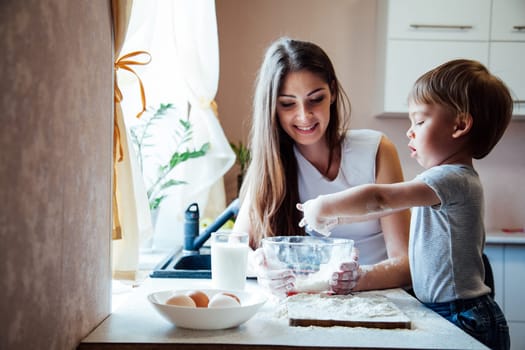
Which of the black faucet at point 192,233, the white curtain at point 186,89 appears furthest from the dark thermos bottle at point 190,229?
→ the white curtain at point 186,89

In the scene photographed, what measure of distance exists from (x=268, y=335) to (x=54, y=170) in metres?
0.44

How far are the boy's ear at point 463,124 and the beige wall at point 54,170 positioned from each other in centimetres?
78

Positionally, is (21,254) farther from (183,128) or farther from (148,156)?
(183,128)

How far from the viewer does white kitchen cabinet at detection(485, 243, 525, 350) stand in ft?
10.1

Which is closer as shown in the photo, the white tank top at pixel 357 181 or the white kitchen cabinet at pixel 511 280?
the white tank top at pixel 357 181

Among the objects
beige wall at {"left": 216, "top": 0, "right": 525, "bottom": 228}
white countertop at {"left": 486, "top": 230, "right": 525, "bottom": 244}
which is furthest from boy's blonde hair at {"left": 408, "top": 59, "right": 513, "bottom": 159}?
beige wall at {"left": 216, "top": 0, "right": 525, "bottom": 228}

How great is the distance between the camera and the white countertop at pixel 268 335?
0.91m

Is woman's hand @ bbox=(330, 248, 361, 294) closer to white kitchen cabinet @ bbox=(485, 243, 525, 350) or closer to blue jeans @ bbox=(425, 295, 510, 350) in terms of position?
blue jeans @ bbox=(425, 295, 510, 350)

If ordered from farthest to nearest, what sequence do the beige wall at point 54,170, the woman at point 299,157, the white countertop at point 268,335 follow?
the woman at point 299,157
the white countertop at point 268,335
the beige wall at point 54,170

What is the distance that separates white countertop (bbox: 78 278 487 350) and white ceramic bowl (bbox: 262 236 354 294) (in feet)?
0.55

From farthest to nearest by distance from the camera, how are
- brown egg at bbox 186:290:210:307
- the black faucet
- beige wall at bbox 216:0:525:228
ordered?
beige wall at bbox 216:0:525:228, the black faucet, brown egg at bbox 186:290:210:307

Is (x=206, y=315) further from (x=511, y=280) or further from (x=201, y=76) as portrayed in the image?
(x=511, y=280)

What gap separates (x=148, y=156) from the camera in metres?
2.54

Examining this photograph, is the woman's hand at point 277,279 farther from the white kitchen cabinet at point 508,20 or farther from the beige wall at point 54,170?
the white kitchen cabinet at point 508,20
